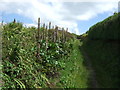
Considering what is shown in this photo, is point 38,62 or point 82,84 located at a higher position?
point 38,62

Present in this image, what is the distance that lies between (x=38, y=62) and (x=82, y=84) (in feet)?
9.00

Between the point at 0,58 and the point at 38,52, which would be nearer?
the point at 0,58

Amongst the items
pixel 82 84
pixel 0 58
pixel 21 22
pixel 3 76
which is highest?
pixel 21 22

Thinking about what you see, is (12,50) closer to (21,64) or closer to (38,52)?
(21,64)

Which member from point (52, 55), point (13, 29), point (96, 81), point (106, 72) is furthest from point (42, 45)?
point (106, 72)

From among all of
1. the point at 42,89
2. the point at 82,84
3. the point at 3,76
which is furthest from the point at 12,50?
the point at 82,84

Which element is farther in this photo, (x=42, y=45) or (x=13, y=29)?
(x=42, y=45)

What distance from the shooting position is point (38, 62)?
27.9 feet

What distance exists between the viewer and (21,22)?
9.65m

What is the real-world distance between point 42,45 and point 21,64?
149 inches

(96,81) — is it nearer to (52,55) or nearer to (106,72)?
(106,72)

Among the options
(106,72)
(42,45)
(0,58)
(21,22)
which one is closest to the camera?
(0,58)

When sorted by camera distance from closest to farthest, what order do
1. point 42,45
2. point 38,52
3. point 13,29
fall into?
point 13,29, point 38,52, point 42,45

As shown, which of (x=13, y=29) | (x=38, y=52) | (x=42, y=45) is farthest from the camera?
(x=42, y=45)
